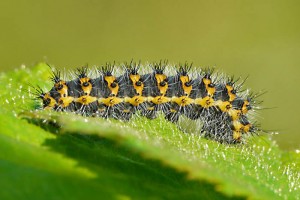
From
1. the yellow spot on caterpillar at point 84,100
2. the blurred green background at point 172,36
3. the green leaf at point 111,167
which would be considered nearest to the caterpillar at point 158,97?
the yellow spot on caterpillar at point 84,100

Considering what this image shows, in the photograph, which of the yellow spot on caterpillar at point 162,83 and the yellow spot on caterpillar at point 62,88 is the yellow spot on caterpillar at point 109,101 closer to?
the yellow spot on caterpillar at point 62,88

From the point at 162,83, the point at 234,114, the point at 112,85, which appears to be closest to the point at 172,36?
the point at 234,114

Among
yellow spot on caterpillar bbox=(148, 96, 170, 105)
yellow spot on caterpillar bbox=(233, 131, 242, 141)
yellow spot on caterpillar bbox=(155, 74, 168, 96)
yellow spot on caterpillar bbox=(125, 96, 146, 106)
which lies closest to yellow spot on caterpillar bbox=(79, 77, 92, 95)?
yellow spot on caterpillar bbox=(125, 96, 146, 106)

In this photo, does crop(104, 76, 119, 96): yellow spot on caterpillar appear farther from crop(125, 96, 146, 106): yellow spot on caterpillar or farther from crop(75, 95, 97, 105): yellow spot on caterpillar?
crop(75, 95, 97, 105): yellow spot on caterpillar

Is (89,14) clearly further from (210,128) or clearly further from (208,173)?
(208,173)

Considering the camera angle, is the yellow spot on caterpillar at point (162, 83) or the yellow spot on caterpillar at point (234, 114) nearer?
the yellow spot on caterpillar at point (162, 83)

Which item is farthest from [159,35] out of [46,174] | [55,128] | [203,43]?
[46,174]
